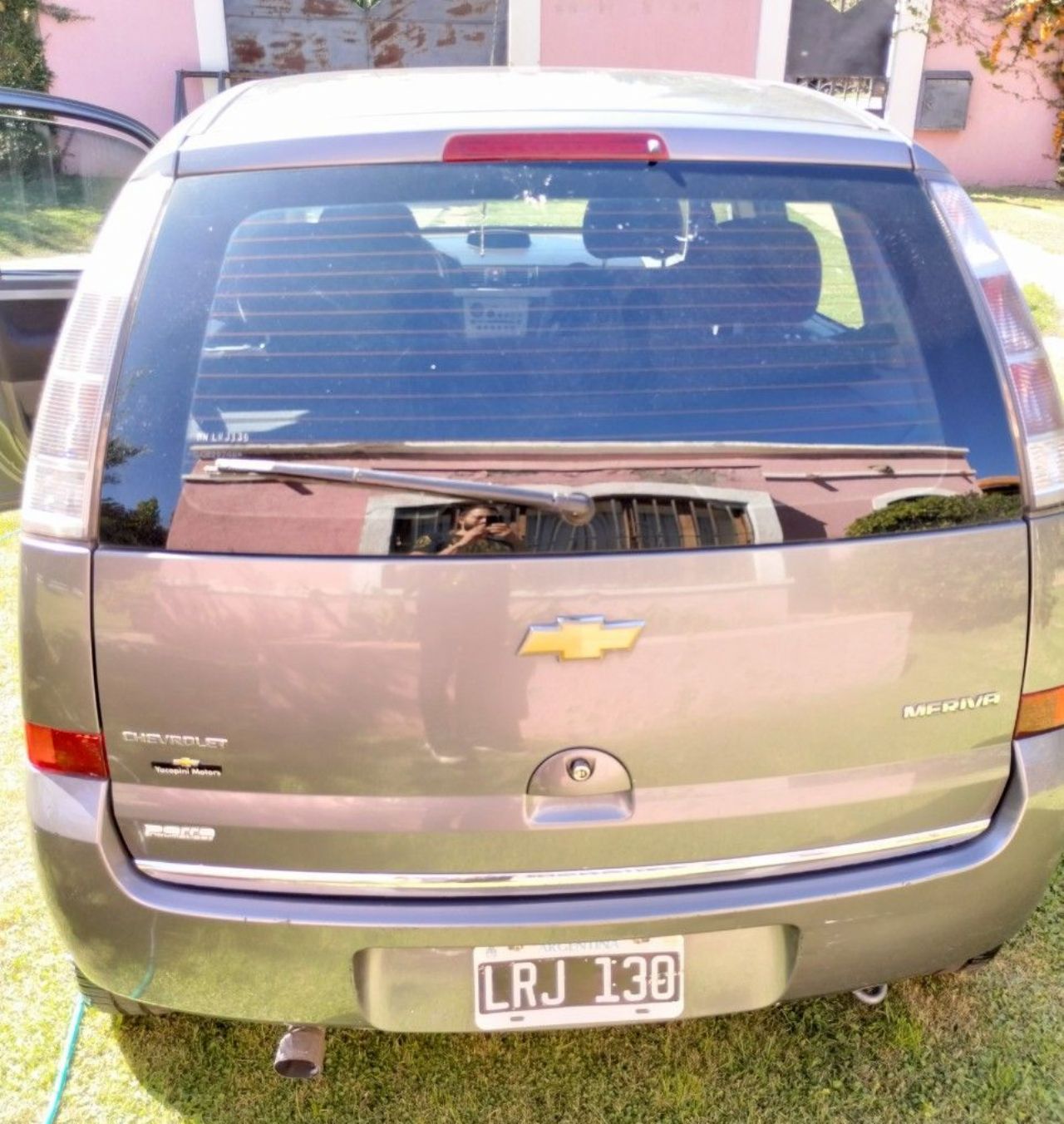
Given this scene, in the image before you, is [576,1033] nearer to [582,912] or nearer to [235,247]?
[582,912]

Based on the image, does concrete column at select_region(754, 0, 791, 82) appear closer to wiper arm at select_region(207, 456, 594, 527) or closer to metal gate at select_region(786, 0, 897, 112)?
metal gate at select_region(786, 0, 897, 112)

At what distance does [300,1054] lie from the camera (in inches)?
77.9

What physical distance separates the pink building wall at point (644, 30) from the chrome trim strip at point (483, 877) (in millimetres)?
14191

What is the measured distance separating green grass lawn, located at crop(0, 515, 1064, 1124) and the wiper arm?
4.18 feet

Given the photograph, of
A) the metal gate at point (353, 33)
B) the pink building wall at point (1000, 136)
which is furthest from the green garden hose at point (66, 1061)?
the pink building wall at point (1000, 136)

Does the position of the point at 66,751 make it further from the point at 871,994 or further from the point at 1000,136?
the point at 1000,136

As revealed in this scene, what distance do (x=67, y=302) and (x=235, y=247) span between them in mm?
2181

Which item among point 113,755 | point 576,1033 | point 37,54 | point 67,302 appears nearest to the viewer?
point 113,755

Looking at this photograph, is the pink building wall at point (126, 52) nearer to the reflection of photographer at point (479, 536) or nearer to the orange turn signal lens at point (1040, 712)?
the reflection of photographer at point (479, 536)

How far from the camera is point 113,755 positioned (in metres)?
1.71

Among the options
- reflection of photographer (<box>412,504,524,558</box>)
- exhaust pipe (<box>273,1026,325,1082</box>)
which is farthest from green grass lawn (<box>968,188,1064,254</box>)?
exhaust pipe (<box>273,1026,325,1082</box>)

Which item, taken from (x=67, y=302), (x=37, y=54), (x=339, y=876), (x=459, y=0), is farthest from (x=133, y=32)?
(x=339, y=876)

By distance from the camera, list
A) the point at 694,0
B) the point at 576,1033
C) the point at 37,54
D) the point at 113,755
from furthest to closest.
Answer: the point at 694,0
the point at 37,54
the point at 576,1033
the point at 113,755

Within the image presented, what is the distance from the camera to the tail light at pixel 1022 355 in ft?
5.86
